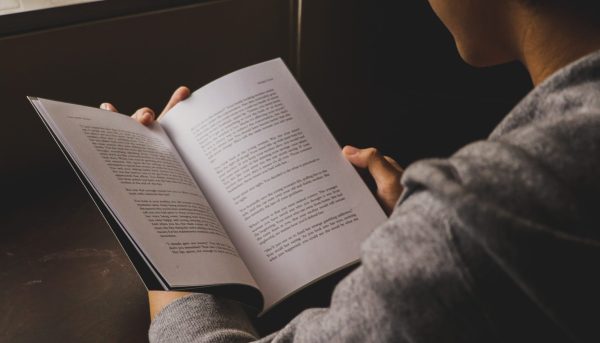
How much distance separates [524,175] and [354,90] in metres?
0.99

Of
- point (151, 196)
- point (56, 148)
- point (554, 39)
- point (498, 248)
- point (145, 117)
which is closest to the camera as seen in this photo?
point (498, 248)

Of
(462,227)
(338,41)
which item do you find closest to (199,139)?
(462,227)

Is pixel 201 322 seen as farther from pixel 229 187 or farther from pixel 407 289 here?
pixel 407 289

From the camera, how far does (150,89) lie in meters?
0.95

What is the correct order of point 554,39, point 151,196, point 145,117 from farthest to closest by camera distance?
point 145,117 → point 151,196 → point 554,39

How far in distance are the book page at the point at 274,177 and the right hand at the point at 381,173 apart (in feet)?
0.07

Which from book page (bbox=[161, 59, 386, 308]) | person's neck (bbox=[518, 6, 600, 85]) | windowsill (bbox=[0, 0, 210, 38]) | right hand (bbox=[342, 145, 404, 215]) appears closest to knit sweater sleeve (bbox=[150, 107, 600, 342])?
person's neck (bbox=[518, 6, 600, 85])

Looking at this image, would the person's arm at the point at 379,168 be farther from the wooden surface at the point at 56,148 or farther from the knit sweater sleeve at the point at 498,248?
the knit sweater sleeve at the point at 498,248

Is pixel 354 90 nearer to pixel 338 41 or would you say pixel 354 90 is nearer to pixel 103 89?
pixel 338 41

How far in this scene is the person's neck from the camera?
1.51 feet

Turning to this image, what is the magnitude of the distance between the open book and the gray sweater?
0.25 meters

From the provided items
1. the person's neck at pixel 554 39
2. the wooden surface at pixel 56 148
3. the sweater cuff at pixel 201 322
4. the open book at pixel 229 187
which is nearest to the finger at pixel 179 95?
the open book at pixel 229 187

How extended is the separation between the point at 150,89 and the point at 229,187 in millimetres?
372

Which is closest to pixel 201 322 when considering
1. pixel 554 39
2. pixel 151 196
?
pixel 151 196
